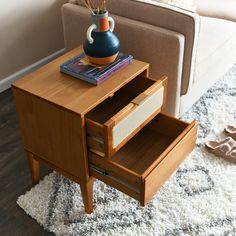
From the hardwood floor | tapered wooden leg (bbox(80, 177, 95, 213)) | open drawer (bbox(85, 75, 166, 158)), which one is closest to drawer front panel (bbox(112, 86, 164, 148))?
open drawer (bbox(85, 75, 166, 158))

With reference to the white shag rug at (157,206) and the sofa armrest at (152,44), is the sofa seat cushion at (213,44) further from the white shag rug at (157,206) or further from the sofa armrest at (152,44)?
the white shag rug at (157,206)

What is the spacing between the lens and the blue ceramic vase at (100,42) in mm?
1503

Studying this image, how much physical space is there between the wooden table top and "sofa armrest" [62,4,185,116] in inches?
7.5

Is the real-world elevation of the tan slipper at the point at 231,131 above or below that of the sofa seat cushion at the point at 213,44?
below

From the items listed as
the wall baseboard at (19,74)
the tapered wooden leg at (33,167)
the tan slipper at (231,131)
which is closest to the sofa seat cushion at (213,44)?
the tan slipper at (231,131)

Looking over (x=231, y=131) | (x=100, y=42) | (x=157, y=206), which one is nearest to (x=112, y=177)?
(x=157, y=206)

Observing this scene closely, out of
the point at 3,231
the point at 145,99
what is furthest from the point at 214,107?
the point at 3,231

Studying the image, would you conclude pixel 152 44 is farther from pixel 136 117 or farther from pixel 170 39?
pixel 136 117

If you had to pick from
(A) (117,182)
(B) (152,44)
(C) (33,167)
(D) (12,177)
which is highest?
(B) (152,44)

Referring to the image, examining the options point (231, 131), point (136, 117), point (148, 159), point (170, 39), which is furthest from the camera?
point (231, 131)

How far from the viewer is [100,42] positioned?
1.53 m

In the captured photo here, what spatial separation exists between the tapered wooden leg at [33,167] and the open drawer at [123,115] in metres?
0.30

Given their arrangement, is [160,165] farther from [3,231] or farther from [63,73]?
[3,231]

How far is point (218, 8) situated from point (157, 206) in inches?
51.7
